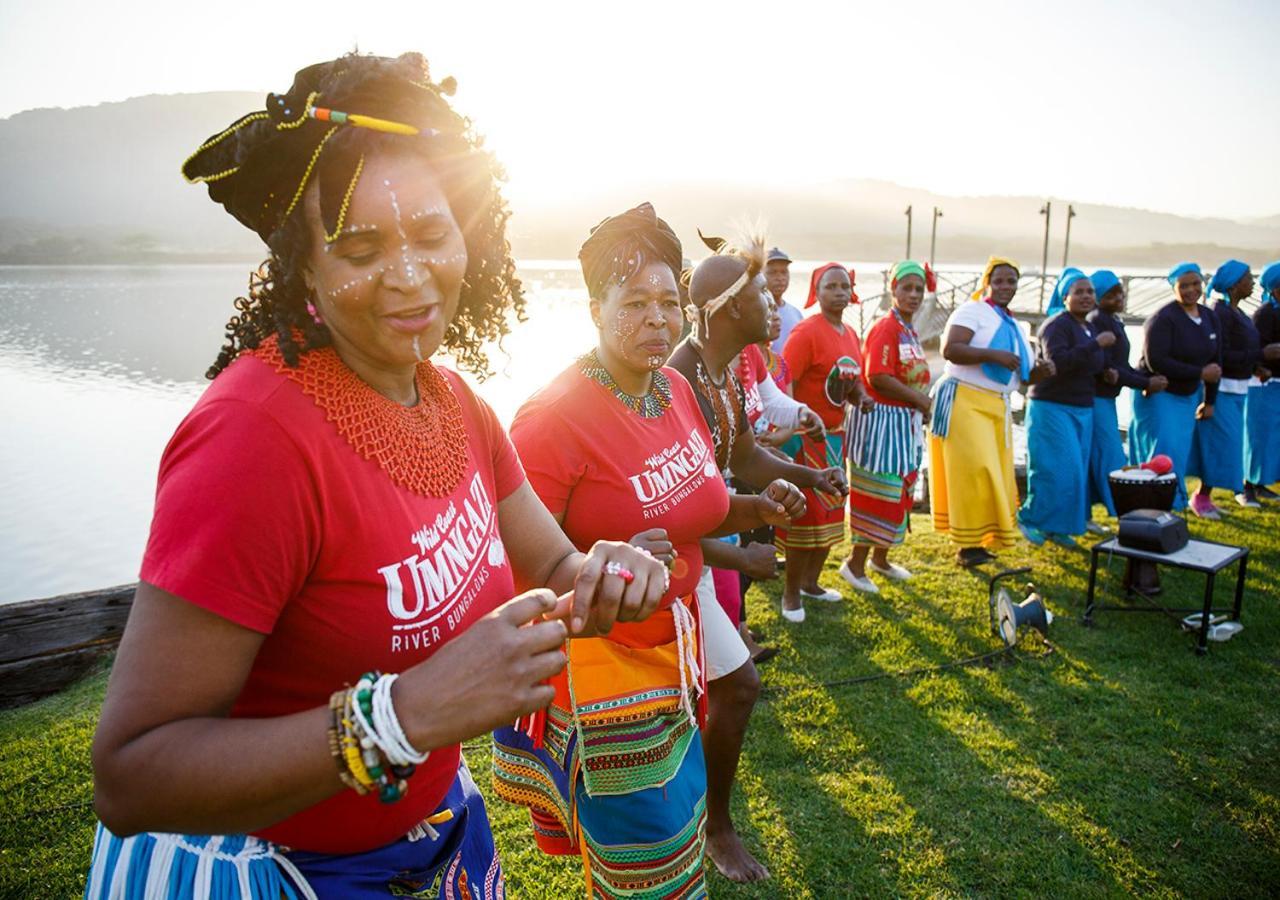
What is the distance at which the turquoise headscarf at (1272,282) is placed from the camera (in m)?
8.37

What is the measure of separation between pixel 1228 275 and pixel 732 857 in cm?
858

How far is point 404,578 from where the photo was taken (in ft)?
3.94

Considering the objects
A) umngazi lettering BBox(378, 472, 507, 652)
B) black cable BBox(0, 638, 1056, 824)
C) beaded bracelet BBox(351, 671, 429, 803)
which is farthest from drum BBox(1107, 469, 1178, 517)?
beaded bracelet BBox(351, 671, 429, 803)

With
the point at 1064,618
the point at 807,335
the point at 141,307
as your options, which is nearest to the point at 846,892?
the point at 1064,618

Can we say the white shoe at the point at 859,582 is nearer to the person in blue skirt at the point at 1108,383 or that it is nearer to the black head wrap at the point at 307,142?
the person in blue skirt at the point at 1108,383

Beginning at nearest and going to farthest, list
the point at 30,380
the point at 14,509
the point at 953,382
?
the point at 953,382 < the point at 14,509 < the point at 30,380

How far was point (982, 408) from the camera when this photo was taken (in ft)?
20.0

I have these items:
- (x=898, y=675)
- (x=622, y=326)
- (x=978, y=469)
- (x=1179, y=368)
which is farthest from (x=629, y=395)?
(x=1179, y=368)

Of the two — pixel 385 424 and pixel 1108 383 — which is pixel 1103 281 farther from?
pixel 385 424

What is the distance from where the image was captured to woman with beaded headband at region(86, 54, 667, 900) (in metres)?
0.95

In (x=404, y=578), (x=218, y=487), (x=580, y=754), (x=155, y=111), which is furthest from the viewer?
(x=155, y=111)

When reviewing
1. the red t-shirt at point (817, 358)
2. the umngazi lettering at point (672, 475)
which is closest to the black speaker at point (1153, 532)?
the red t-shirt at point (817, 358)

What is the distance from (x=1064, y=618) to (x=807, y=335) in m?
2.86

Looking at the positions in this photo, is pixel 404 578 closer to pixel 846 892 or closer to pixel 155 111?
pixel 846 892
